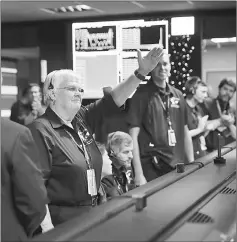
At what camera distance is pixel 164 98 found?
508cm

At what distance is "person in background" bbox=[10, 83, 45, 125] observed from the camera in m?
6.67

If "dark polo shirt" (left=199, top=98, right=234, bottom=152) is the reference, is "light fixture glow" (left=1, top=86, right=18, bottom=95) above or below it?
above

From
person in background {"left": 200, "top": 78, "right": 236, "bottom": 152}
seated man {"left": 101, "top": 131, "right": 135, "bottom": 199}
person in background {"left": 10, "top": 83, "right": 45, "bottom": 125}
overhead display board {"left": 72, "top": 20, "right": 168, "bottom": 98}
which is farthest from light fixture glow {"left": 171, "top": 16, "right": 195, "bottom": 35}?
seated man {"left": 101, "top": 131, "right": 135, "bottom": 199}

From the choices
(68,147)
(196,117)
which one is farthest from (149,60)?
(196,117)

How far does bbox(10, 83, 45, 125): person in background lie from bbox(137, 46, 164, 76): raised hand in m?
2.99

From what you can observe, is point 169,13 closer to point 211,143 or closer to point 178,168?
point 211,143

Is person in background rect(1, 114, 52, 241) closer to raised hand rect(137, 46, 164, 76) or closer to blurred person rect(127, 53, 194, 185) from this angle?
raised hand rect(137, 46, 164, 76)

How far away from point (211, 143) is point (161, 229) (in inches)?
236

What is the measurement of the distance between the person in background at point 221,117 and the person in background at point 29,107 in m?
2.05

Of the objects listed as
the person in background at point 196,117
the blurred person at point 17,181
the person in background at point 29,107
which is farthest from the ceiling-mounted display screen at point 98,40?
the blurred person at point 17,181

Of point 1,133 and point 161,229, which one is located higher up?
point 1,133

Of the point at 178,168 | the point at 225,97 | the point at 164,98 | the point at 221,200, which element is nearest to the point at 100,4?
the point at 225,97

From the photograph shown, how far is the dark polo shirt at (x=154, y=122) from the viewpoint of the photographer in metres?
5.00

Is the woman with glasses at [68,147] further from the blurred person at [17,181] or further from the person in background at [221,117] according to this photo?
the person in background at [221,117]
